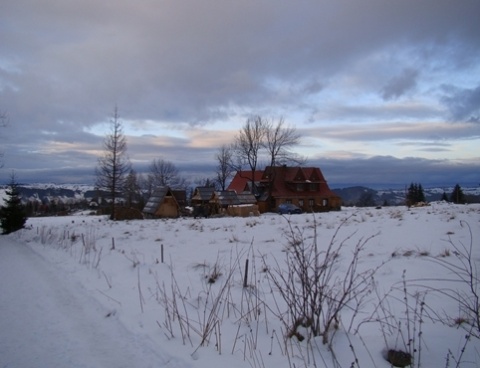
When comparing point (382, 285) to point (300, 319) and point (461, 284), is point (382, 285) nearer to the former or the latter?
point (461, 284)

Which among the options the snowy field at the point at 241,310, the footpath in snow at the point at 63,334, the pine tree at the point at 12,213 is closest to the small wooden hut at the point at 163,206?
the pine tree at the point at 12,213

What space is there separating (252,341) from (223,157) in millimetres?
55934

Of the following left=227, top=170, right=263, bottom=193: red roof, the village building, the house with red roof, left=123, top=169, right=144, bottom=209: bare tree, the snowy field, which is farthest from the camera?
left=227, top=170, right=263, bottom=193: red roof

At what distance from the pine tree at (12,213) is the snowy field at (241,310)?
14.2 m

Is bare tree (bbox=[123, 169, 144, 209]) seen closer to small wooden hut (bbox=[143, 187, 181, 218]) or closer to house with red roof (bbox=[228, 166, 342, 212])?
small wooden hut (bbox=[143, 187, 181, 218])

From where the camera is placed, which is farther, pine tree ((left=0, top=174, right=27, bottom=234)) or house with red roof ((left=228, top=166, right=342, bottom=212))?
house with red roof ((left=228, top=166, right=342, bottom=212))

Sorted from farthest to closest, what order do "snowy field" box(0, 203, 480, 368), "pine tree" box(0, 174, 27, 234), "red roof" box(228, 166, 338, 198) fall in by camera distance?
"red roof" box(228, 166, 338, 198) → "pine tree" box(0, 174, 27, 234) → "snowy field" box(0, 203, 480, 368)

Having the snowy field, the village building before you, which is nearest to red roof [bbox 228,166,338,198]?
the village building

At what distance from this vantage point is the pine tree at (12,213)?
21703 mm

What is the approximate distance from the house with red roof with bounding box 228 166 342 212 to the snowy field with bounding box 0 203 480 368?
3323 cm

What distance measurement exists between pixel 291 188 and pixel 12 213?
32.7 meters

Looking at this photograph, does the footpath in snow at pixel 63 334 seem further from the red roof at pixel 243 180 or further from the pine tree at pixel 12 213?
the red roof at pixel 243 180

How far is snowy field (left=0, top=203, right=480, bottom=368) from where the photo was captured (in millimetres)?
3711

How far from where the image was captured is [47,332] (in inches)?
181
